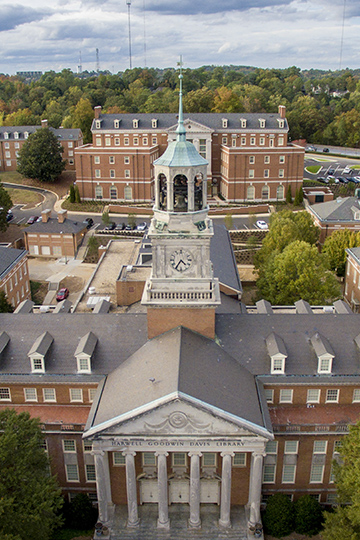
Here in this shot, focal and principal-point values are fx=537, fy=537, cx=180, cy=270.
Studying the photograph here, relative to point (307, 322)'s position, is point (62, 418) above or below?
below

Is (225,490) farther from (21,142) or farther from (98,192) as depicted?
(21,142)

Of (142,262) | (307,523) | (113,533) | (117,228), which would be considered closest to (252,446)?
(307,523)

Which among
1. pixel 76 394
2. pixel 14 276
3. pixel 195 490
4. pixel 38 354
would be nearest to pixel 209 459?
pixel 195 490

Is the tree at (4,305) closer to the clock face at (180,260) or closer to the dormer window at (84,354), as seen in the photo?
the dormer window at (84,354)

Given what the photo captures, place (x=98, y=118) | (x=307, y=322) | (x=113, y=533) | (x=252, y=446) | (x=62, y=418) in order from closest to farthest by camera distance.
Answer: (x=252, y=446) → (x=113, y=533) → (x=62, y=418) → (x=307, y=322) → (x=98, y=118)

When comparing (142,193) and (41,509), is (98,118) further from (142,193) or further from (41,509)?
(41,509)

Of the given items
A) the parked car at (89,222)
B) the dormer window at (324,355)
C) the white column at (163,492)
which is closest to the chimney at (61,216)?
the parked car at (89,222)

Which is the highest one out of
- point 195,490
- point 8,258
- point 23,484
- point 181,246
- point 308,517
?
point 181,246
